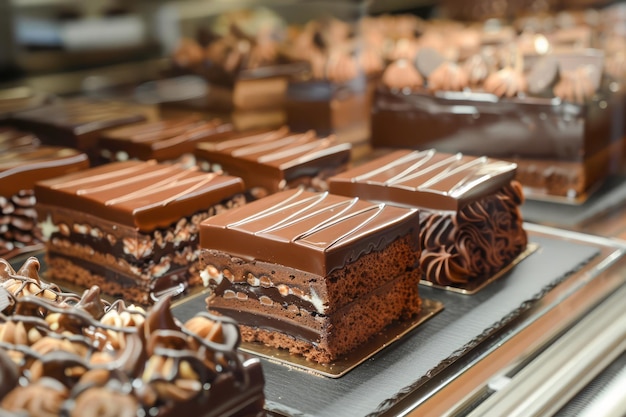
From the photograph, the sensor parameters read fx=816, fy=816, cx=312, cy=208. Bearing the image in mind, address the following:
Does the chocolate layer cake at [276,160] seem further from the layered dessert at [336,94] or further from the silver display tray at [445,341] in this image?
the layered dessert at [336,94]

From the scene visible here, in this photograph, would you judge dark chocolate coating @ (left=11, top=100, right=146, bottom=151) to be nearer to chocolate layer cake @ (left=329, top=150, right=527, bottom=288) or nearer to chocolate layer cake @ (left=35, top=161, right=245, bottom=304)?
chocolate layer cake @ (left=35, top=161, right=245, bottom=304)

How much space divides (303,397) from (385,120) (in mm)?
1939

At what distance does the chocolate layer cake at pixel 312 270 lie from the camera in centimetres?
190

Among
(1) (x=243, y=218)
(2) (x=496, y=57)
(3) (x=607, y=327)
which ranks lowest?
(3) (x=607, y=327)

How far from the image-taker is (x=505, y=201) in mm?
2508

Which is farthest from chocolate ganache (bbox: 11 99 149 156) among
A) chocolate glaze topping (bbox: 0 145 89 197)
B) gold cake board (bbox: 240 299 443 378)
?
gold cake board (bbox: 240 299 443 378)

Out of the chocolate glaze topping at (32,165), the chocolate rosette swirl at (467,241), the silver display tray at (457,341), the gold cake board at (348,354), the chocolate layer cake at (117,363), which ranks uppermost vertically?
the chocolate glaze topping at (32,165)

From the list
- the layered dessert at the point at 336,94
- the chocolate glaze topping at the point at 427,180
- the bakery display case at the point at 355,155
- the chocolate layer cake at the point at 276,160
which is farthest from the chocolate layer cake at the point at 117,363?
the layered dessert at the point at 336,94

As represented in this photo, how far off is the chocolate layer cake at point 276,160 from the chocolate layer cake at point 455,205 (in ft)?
0.80

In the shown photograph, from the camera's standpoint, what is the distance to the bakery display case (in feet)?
6.41

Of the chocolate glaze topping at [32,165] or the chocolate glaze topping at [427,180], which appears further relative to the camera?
the chocolate glaze topping at [32,165]

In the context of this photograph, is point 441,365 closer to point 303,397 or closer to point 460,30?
point 303,397

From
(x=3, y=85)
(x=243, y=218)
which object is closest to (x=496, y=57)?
(x=243, y=218)

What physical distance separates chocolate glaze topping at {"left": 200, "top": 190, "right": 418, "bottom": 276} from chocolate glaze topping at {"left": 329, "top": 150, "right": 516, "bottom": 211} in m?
0.21
